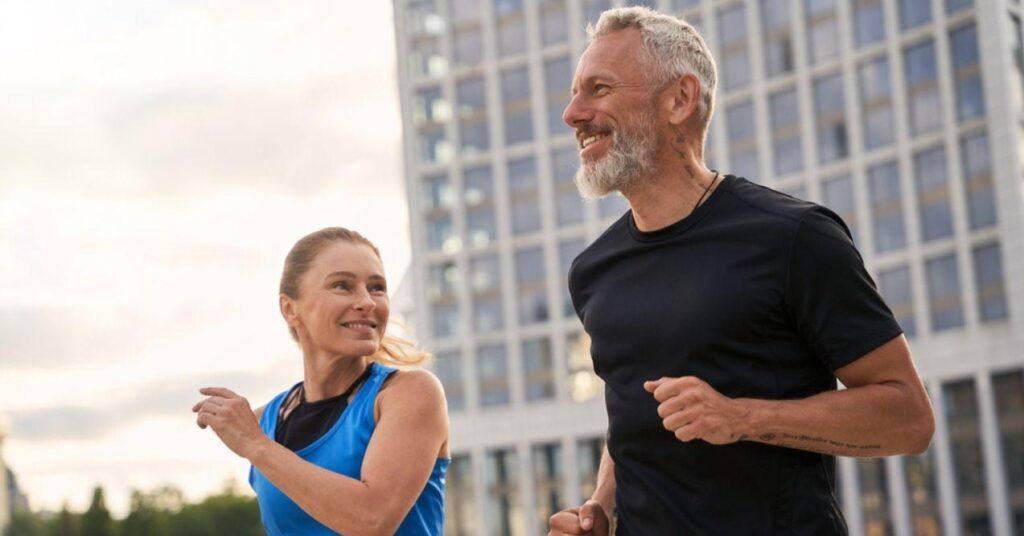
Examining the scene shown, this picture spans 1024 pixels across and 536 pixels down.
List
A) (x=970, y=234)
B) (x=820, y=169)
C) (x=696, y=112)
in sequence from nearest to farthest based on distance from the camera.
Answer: (x=696, y=112), (x=970, y=234), (x=820, y=169)

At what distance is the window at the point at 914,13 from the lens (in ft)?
200

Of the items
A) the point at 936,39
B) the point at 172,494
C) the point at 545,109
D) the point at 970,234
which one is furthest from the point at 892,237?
the point at 172,494

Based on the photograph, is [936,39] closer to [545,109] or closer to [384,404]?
[545,109]

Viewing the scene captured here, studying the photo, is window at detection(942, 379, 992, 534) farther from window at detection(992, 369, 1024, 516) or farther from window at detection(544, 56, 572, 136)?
window at detection(544, 56, 572, 136)

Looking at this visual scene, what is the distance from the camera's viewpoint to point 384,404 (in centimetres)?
482

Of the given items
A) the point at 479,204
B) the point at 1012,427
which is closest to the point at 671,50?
the point at 1012,427

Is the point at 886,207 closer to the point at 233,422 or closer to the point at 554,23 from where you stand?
the point at 554,23

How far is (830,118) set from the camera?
6456 centimetres

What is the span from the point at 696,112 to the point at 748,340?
0.74 metres

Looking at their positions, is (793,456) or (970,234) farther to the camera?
(970,234)

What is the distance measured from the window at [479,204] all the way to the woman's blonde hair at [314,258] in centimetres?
7109

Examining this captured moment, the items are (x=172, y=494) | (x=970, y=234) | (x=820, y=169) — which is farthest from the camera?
(x=172, y=494)

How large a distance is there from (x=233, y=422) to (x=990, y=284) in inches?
2229

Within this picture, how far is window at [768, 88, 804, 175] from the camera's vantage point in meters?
65.6
